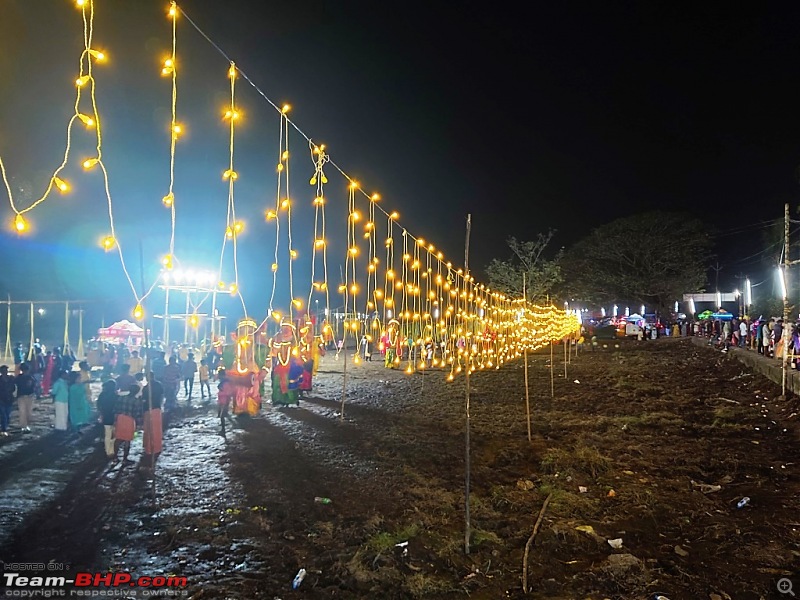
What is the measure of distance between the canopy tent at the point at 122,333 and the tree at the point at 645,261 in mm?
30257

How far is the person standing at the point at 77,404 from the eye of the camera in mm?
8875

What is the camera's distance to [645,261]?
37281 millimetres

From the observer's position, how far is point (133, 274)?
1709 centimetres

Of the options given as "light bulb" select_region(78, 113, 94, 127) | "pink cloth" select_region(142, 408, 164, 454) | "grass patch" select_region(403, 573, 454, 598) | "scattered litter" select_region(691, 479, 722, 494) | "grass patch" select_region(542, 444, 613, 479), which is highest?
"light bulb" select_region(78, 113, 94, 127)

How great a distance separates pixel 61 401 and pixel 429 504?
22.5 feet

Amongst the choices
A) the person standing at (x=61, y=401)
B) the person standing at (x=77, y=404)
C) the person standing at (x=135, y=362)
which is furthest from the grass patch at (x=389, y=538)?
the person standing at (x=135, y=362)

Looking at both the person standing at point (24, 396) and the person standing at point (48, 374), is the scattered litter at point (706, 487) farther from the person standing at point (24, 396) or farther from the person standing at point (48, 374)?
the person standing at point (48, 374)

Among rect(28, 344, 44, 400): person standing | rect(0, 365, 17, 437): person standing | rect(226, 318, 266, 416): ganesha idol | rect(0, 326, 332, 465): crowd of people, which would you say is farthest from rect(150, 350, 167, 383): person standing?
rect(28, 344, 44, 400): person standing

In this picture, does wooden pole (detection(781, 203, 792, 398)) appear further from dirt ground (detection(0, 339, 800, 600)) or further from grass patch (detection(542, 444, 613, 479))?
grass patch (detection(542, 444, 613, 479))

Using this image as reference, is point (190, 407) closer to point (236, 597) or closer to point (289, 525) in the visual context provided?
point (289, 525)

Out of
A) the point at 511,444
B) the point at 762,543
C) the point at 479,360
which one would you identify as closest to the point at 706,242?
the point at 479,360

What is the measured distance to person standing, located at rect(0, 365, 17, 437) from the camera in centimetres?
876

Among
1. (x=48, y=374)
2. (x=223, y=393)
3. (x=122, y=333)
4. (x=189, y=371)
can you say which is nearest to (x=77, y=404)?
(x=223, y=393)

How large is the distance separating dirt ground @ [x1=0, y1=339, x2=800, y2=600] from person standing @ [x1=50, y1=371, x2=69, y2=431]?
407 mm
